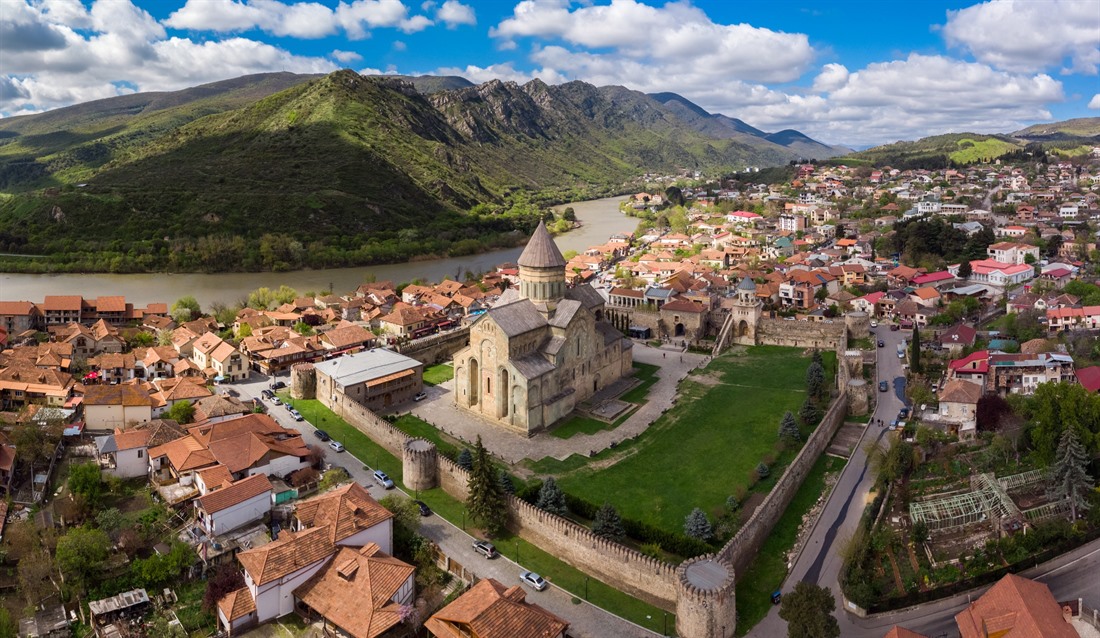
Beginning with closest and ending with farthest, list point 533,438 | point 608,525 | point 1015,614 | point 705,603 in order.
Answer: point 1015,614
point 705,603
point 608,525
point 533,438

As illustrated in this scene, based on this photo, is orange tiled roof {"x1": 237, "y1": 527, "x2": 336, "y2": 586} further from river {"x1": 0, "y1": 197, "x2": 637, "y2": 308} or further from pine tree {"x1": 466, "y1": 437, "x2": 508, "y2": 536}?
river {"x1": 0, "y1": 197, "x2": 637, "y2": 308}

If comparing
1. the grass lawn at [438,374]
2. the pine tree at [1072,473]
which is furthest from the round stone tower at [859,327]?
the grass lawn at [438,374]

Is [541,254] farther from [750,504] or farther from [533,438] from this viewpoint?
[750,504]

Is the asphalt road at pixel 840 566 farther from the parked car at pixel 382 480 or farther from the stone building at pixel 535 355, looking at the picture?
the parked car at pixel 382 480

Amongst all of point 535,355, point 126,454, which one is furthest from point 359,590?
point 535,355

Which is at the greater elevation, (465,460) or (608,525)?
(465,460)

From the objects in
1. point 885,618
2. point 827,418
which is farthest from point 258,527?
point 827,418
